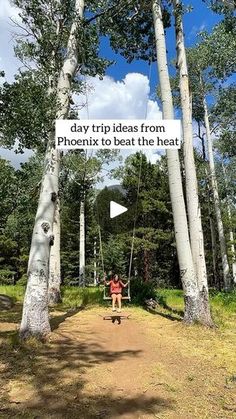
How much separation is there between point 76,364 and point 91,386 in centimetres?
112

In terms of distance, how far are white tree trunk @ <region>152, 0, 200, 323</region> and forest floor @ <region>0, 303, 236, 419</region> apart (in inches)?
30.0

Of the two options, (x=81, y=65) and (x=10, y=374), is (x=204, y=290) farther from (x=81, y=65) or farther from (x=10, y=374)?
(x=81, y=65)

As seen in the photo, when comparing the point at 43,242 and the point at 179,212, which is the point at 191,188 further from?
the point at 43,242

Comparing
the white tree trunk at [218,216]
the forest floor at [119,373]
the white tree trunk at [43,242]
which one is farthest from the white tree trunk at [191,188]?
the white tree trunk at [218,216]

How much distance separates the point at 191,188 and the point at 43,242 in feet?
15.4

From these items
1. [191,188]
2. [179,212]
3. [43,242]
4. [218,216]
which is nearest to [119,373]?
[43,242]

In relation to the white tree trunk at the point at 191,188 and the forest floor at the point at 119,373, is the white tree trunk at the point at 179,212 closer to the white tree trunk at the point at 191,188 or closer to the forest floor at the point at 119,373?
the white tree trunk at the point at 191,188

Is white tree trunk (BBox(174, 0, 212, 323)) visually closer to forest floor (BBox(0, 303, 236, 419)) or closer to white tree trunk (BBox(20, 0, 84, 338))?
forest floor (BBox(0, 303, 236, 419))

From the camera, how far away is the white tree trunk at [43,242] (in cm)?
856

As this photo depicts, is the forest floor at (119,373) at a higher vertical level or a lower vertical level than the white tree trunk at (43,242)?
lower

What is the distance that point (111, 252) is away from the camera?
3212 centimetres

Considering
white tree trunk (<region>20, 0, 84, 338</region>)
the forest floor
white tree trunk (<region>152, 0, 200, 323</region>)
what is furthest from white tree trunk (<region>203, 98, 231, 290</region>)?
white tree trunk (<region>20, 0, 84, 338</region>)

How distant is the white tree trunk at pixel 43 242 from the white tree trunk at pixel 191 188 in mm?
3651

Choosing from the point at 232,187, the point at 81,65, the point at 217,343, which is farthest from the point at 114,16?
the point at 232,187
